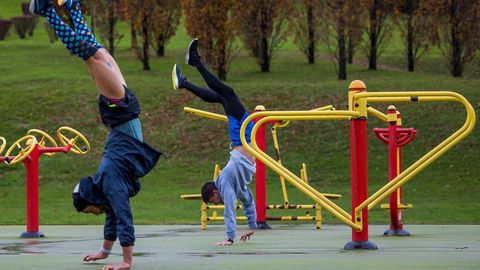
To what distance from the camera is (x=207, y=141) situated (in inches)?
1101

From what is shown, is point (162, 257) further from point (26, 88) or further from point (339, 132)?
point (26, 88)

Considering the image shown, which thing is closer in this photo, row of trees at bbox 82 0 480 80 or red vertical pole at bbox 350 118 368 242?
red vertical pole at bbox 350 118 368 242

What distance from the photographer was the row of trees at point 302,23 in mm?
35344

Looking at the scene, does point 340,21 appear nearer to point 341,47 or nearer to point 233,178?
point 341,47

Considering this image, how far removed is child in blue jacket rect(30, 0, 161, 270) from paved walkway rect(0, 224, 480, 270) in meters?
0.44

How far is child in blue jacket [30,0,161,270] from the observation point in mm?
8227

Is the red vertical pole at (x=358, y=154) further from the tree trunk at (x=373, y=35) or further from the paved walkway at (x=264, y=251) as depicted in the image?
the tree trunk at (x=373, y=35)

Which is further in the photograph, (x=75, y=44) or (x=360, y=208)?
(x=360, y=208)

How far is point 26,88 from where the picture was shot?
32.6m

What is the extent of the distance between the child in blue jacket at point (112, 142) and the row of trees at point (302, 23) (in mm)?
26679

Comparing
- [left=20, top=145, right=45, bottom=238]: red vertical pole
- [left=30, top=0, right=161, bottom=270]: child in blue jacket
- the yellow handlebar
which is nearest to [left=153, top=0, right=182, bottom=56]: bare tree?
the yellow handlebar

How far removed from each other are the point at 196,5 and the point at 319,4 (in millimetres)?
4326

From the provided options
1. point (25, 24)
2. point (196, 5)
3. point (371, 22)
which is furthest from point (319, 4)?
point (25, 24)

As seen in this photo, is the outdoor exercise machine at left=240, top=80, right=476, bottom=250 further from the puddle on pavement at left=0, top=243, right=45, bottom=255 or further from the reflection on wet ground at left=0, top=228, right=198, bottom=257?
the puddle on pavement at left=0, top=243, right=45, bottom=255
